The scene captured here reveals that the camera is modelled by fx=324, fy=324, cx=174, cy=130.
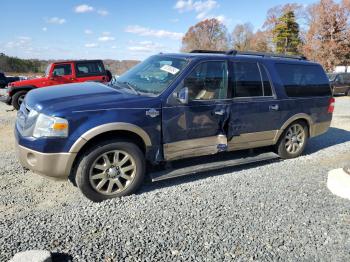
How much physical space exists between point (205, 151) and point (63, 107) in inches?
82.2

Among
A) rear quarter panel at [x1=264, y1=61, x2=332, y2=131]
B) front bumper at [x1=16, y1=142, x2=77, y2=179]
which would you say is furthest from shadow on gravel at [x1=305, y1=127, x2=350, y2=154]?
front bumper at [x1=16, y1=142, x2=77, y2=179]

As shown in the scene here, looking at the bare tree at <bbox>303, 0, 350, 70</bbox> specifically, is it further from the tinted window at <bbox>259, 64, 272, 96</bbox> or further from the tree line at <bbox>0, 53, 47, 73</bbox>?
the tinted window at <bbox>259, 64, 272, 96</bbox>

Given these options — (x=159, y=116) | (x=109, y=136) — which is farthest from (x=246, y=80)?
(x=109, y=136)

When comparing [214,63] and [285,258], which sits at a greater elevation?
[214,63]

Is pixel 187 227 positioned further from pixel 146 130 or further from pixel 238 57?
pixel 238 57

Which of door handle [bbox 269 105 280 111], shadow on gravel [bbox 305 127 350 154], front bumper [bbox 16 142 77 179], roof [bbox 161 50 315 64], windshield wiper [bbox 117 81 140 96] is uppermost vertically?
roof [bbox 161 50 315 64]

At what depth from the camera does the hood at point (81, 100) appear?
12.3 feet

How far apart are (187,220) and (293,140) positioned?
3.28 meters

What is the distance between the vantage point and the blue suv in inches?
148

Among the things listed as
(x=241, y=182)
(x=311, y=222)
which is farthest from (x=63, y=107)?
(x=311, y=222)

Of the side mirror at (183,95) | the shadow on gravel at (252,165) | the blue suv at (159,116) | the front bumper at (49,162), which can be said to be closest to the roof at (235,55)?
the blue suv at (159,116)

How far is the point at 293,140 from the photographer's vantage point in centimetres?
605

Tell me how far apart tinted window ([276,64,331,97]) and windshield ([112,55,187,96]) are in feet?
6.56

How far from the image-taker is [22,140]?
384 cm
